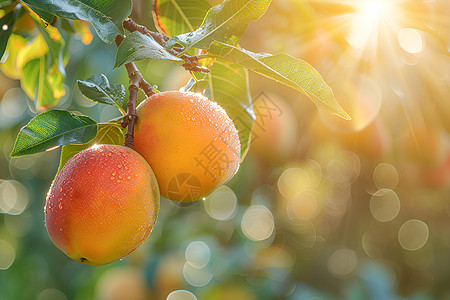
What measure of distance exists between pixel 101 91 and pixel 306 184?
2078 millimetres

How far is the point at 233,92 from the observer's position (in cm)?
81

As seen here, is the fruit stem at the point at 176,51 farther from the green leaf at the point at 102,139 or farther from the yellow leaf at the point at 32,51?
the yellow leaf at the point at 32,51

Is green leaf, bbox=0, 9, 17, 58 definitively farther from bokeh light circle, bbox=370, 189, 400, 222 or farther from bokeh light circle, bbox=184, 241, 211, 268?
bokeh light circle, bbox=370, 189, 400, 222

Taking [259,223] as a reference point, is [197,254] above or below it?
above

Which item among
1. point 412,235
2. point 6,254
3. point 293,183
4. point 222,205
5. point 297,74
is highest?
point 297,74

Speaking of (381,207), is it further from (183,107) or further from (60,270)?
(183,107)

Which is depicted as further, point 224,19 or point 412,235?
point 412,235

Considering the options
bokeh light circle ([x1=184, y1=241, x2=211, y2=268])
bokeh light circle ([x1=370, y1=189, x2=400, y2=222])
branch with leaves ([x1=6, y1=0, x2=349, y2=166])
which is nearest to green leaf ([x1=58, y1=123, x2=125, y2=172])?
branch with leaves ([x1=6, y1=0, x2=349, y2=166])

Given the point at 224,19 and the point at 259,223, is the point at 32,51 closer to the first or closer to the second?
the point at 224,19

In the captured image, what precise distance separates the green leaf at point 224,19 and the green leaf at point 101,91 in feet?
0.56

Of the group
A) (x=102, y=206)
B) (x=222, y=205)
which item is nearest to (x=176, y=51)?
(x=102, y=206)

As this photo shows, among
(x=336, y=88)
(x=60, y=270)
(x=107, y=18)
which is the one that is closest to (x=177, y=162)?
(x=107, y=18)

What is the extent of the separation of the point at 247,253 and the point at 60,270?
126 centimetres

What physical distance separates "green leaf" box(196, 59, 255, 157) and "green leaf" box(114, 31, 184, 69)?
286 millimetres
